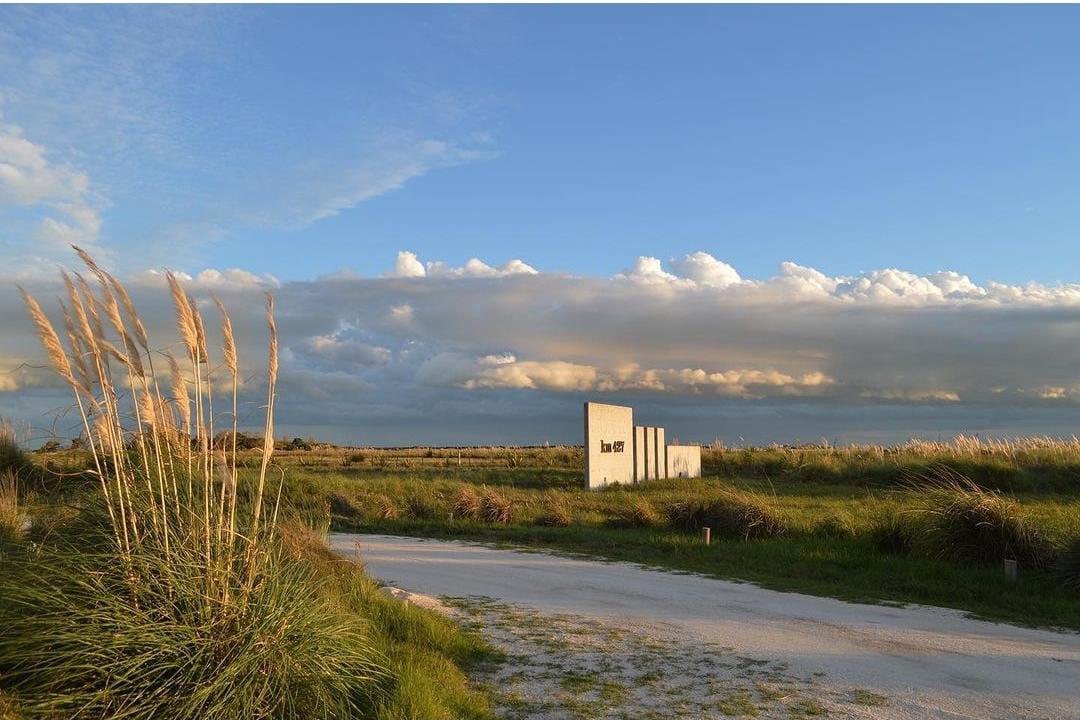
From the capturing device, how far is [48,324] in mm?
5602

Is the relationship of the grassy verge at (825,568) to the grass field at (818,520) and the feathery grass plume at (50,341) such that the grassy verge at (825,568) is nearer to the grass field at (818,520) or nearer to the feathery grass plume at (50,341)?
the grass field at (818,520)

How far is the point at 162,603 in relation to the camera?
5.67 m

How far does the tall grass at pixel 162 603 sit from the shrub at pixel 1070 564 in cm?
978

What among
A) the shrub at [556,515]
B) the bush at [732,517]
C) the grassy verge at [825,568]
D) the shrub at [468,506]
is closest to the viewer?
the grassy verge at [825,568]

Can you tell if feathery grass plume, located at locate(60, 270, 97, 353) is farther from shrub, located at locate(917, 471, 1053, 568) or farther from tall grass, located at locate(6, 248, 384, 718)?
shrub, located at locate(917, 471, 1053, 568)

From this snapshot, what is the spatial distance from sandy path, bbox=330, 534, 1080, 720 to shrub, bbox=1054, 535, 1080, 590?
2.21m

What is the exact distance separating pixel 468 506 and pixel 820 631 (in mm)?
12278

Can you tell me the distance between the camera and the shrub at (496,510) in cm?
2008

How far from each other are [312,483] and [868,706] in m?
19.1

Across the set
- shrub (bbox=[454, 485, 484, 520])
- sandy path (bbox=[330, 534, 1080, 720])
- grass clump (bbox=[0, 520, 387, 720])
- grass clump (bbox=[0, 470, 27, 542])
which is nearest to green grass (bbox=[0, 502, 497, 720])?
grass clump (bbox=[0, 520, 387, 720])

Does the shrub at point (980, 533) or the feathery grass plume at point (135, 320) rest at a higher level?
the feathery grass plume at point (135, 320)

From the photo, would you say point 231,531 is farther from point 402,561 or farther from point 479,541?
point 479,541

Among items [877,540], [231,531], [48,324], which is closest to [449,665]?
[231,531]

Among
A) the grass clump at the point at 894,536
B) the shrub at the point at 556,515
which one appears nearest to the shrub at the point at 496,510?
the shrub at the point at 556,515
